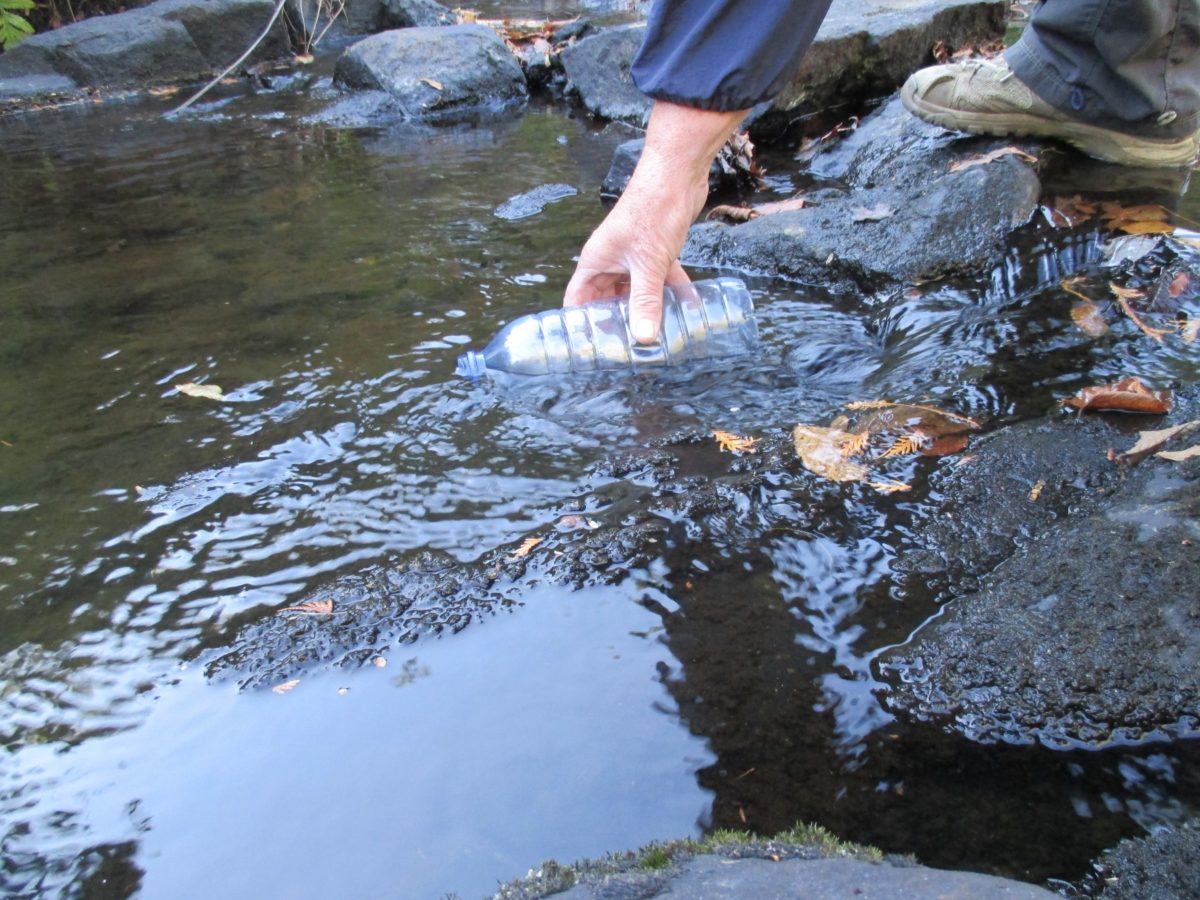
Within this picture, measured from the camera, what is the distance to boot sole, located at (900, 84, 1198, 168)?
13.5 ft

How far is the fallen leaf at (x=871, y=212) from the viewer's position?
4012 millimetres

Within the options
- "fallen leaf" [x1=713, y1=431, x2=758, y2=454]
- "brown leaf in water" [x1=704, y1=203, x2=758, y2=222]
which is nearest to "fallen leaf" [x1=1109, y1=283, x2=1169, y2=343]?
"fallen leaf" [x1=713, y1=431, x2=758, y2=454]

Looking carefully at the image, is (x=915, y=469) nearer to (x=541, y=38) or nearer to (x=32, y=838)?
(x=32, y=838)

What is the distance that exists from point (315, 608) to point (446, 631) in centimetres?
32

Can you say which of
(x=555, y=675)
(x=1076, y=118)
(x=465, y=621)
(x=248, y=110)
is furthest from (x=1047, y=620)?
(x=248, y=110)

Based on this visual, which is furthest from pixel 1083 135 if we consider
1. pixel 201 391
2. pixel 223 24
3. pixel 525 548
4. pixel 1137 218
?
pixel 223 24

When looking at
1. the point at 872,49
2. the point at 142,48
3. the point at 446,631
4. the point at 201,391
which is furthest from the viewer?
the point at 142,48

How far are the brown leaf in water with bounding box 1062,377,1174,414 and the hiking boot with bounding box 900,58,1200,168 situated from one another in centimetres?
199

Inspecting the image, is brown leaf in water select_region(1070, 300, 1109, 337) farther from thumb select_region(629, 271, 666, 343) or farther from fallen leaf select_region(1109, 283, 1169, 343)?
thumb select_region(629, 271, 666, 343)

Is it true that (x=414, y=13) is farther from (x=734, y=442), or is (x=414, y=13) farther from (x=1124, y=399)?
(x=1124, y=399)

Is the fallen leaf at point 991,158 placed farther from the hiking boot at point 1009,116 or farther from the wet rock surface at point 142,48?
the wet rock surface at point 142,48

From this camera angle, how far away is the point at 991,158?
425 cm

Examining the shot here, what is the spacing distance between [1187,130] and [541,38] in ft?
21.7

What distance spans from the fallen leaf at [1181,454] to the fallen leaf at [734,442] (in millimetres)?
1019
